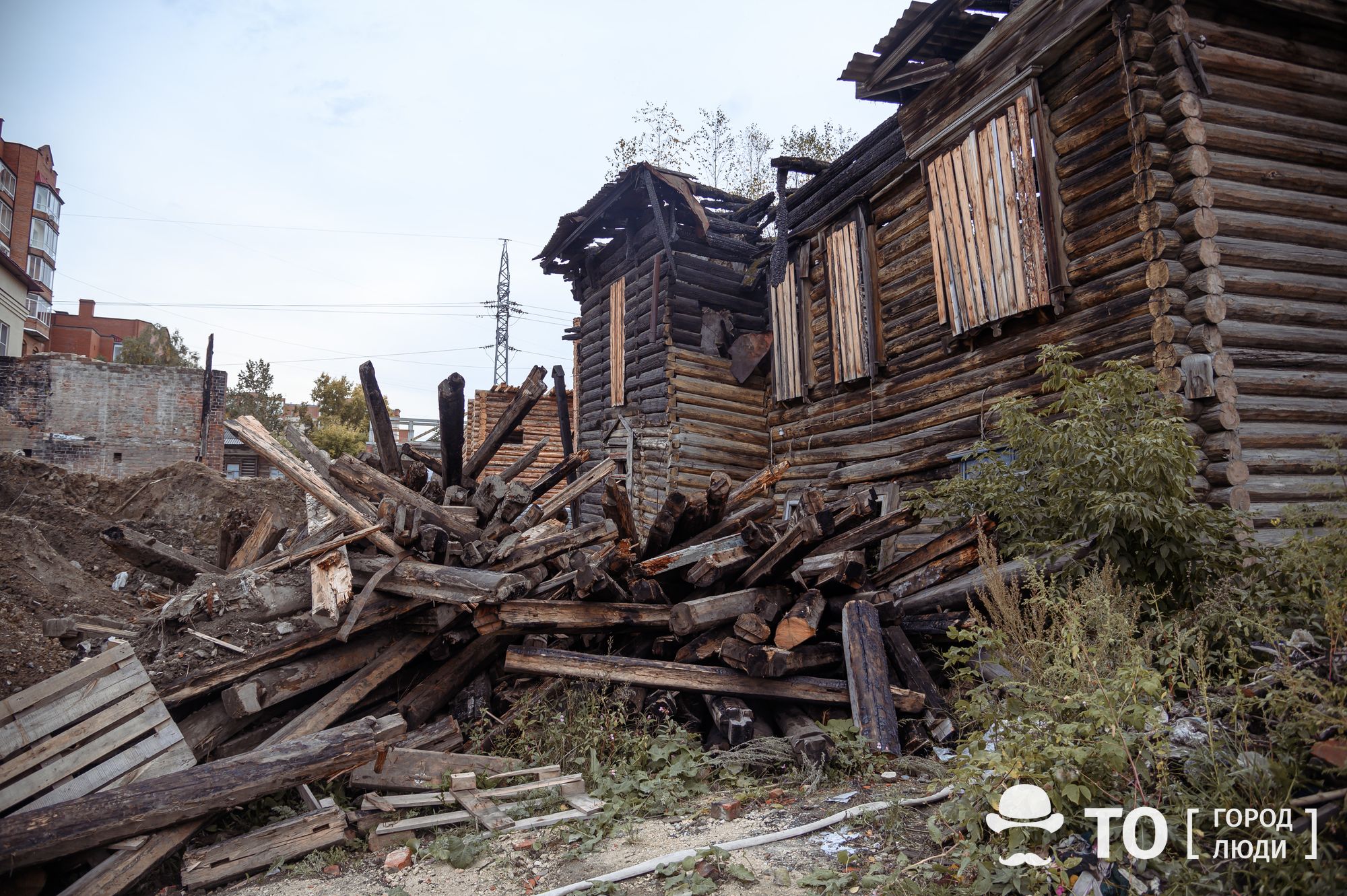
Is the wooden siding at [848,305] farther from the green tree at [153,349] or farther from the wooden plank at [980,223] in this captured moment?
the green tree at [153,349]

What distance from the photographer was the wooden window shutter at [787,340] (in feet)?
39.0

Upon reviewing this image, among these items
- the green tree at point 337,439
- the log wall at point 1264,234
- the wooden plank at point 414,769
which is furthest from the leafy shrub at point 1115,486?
the green tree at point 337,439

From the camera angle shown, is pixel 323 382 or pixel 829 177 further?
pixel 323 382

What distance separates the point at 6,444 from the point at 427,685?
24367 millimetres

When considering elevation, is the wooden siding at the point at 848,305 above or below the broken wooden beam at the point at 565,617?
above

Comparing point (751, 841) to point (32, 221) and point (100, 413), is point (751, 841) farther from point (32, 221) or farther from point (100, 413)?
point (32, 221)

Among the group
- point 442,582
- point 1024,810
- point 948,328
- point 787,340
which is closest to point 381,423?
point 442,582

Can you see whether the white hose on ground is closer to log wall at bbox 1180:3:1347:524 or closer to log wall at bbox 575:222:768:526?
log wall at bbox 1180:3:1347:524

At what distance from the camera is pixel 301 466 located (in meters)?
6.27

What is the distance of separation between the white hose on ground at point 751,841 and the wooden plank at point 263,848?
1.70 m

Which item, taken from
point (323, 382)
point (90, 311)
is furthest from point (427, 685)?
point (90, 311)

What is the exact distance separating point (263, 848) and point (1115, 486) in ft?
18.9

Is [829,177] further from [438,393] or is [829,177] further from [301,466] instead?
[301,466]

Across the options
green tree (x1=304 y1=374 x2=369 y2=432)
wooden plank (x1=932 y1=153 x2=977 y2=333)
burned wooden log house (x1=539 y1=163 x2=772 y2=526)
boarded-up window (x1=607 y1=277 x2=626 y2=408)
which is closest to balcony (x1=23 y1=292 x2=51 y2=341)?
green tree (x1=304 y1=374 x2=369 y2=432)
